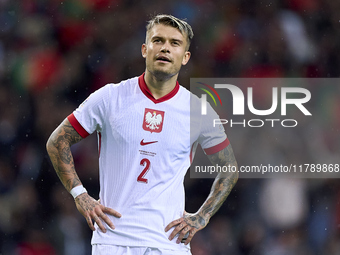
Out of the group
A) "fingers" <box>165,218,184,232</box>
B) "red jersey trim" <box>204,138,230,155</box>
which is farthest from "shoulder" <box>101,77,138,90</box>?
"fingers" <box>165,218,184,232</box>

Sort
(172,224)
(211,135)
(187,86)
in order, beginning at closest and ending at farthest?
(172,224) → (211,135) → (187,86)

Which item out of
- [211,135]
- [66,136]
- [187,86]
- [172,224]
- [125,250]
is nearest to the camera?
[125,250]

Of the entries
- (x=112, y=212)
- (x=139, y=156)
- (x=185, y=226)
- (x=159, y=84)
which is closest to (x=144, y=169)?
(x=139, y=156)

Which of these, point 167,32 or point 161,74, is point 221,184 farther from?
point 167,32

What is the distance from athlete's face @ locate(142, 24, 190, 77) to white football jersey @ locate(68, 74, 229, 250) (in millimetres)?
142

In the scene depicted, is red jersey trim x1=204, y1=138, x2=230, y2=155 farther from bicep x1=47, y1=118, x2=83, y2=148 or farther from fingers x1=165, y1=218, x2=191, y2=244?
bicep x1=47, y1=118, x2=83, y2=148

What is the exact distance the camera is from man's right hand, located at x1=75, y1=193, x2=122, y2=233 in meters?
2.57

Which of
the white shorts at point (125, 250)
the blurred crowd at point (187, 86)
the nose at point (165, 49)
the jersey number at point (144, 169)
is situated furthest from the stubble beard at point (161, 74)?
the blurred crowd at point (187, 86)

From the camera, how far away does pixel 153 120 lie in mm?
2705

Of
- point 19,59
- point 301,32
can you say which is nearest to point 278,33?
point 301,32

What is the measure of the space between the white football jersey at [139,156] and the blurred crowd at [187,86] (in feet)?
7.47

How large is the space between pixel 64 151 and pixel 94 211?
0.38 m

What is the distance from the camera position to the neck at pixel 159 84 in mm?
2789

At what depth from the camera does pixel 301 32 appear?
5.40m
